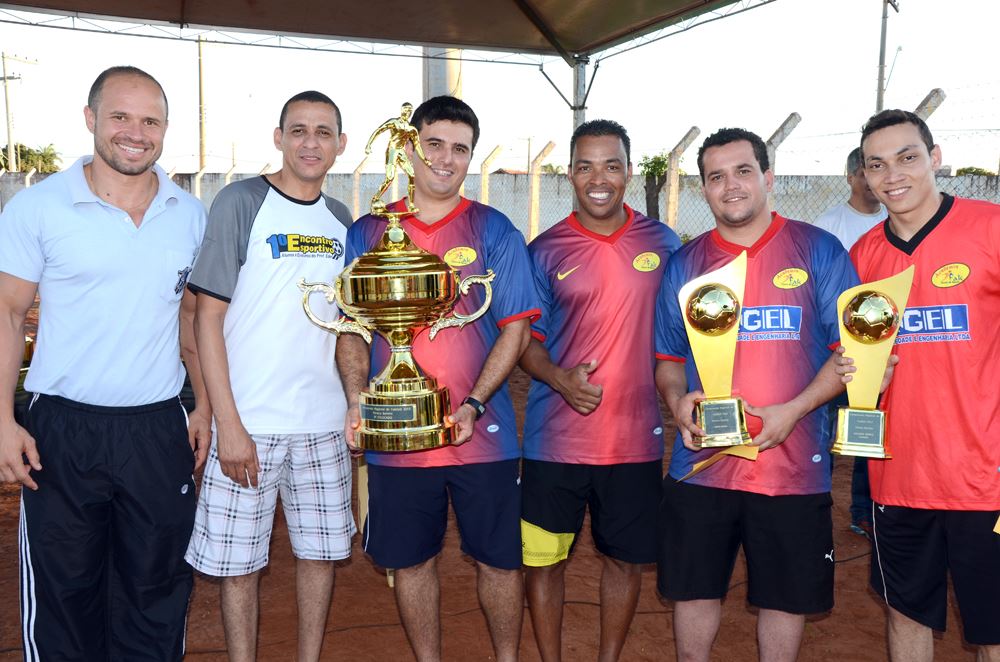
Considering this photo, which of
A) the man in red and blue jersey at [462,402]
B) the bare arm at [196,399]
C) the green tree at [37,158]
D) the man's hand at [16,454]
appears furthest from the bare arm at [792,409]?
the green tree at [37,158]

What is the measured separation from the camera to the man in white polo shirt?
2.84 m

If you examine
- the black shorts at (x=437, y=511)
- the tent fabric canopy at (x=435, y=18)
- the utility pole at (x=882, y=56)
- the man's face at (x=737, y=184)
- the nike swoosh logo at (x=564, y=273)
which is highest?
the utility pole at (x=882, y=56)

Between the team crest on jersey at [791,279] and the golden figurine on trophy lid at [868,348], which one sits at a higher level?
the team crest on jersey at [791,279]

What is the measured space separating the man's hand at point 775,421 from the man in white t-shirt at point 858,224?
2.38 meters

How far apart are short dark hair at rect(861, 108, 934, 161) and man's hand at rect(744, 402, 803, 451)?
96 centimetres

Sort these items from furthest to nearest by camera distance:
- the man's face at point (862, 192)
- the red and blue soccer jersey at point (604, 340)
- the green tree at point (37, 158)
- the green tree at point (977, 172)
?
the green tree at point (37, 158), the green tree at point (977, 172), the man's face at point (862, 192), the red and blue soccer jersey at point (604, 340)

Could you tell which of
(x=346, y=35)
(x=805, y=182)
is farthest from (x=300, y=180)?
(x=805, y=182)

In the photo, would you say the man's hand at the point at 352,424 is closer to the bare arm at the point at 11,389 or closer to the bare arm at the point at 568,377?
the bare arm at the point at 568,377

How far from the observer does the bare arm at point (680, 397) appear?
287 centimetres

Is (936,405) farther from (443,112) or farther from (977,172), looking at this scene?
(977,172)

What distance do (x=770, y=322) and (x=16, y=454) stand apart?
8.41ft

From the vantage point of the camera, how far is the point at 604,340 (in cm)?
334

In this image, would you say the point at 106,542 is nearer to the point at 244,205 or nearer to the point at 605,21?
the point at 244,205

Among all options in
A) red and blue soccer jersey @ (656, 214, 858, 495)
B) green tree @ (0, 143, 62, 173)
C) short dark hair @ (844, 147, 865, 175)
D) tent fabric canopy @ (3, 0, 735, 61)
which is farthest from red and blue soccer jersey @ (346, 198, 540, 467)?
green tree @ (0, 143, 62, 173)
